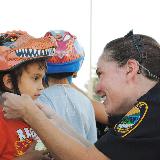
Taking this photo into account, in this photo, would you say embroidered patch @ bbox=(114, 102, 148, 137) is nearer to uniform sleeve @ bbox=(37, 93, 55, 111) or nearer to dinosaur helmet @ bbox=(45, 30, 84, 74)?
uniform sleeve @ bbox=(37, 93, 55, 111)

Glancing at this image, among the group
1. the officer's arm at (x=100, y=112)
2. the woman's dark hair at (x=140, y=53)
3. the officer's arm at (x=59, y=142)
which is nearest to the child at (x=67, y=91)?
the officer's arm at (x=100, y=112)

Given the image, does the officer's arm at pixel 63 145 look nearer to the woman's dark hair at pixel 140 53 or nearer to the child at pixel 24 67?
the woman's dark hair at pixel 140 53

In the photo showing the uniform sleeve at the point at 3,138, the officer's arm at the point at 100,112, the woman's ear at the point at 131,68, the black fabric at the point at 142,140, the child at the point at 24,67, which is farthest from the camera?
→ the officer's arm at the point at 100,112

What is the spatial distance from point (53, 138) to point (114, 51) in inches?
22.2

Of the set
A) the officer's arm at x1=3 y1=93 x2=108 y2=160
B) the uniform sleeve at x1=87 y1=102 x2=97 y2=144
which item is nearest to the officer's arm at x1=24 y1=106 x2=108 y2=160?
the officer's arm at x1=3 y1=93 x2=108 y2=160

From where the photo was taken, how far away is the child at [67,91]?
3.29 meters

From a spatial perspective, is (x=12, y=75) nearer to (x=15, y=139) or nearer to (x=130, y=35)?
(x=15, y=139)

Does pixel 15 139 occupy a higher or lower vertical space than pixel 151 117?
lower

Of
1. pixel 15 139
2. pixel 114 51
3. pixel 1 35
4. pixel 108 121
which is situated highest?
pixel 114 51

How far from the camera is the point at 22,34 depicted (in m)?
3.38

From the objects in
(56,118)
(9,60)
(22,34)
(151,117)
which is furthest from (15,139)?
(151,117)

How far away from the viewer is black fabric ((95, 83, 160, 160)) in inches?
87.7

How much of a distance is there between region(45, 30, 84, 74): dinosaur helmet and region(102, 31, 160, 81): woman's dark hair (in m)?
0.90

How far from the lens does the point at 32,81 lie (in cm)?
316
